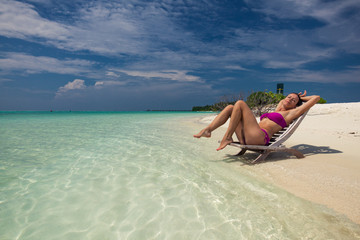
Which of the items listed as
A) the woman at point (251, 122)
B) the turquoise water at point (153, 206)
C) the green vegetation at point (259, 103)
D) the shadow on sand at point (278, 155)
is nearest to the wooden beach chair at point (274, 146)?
the woman at point (251, 122)

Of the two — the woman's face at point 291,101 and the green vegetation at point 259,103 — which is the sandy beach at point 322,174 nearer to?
the woman's face at point 291,101

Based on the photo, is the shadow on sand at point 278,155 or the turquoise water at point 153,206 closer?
the turquoise water at point 153,206

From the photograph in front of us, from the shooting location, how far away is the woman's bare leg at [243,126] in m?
4.15

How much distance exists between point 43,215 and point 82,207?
0.49 m

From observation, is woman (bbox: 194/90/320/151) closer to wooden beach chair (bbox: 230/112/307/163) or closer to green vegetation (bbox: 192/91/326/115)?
wooden beach chair (bbox: 230/112/307/163)

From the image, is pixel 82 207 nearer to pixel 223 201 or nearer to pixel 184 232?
pixel 184 232

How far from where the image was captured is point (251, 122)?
13.8 ft

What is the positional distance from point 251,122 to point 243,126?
193mm

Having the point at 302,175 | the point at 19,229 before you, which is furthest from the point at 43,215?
the point at 302,175

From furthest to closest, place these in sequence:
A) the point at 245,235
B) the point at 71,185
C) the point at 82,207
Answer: the point at 71,185 < the point at 82,207 < the point at 245,235

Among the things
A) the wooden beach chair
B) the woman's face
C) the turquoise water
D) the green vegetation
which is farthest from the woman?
the green vegetation

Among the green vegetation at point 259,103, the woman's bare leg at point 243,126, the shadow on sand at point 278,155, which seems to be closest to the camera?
the woman's bare leg at point 243,126

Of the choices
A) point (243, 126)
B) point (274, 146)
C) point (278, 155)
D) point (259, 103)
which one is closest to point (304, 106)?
point (274, 146)

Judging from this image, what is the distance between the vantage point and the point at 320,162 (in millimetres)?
4340
